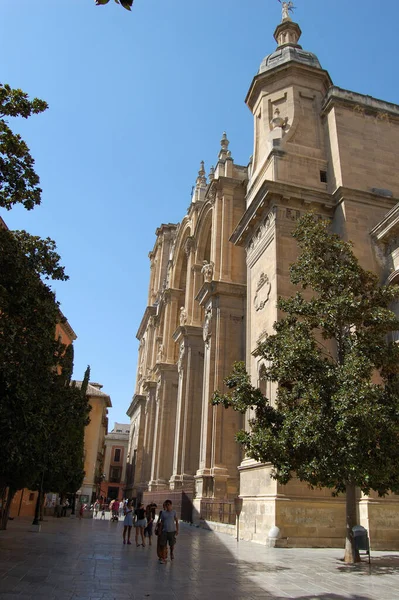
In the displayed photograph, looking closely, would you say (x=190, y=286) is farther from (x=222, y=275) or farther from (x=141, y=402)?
(x=141, y=402)

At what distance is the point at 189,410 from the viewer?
28.4 meters

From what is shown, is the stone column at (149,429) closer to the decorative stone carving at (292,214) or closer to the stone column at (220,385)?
the stone column at (220,385)

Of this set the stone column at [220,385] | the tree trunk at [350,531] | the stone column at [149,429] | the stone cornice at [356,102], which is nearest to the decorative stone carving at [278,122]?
the stone cornice at [356,102]

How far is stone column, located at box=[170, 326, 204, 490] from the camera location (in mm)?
27641

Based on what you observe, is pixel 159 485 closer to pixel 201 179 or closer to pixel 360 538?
pixel 201 179

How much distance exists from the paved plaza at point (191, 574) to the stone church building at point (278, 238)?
142 centimetres

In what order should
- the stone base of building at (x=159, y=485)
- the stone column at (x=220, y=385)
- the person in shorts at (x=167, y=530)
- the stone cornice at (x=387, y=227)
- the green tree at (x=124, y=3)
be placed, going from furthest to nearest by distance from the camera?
the stone base of building at (x=159, y=485)
the stone column at (x=220, y=385)
the stone cornice at (x=387, y=227)
the person in shorts at (x=167, y=530)
the green tree at (x=124, y=3)

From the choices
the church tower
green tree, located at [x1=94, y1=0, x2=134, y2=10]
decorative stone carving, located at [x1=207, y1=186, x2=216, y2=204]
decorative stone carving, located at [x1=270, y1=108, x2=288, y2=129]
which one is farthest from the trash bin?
decorative stone carving, located at [x1=207, y1=186, x2=216, y2=204]

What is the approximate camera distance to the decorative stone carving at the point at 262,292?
1700 cm

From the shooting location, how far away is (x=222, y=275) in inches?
979

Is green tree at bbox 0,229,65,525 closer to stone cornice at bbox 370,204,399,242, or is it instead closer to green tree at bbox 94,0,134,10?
green tree at bbox 94,0,134,10

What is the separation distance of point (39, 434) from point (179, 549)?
4876 millimetres

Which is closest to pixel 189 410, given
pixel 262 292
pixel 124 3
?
pixel 262 292

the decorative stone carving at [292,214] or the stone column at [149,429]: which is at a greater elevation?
the decorative stone carving at [292,214]
